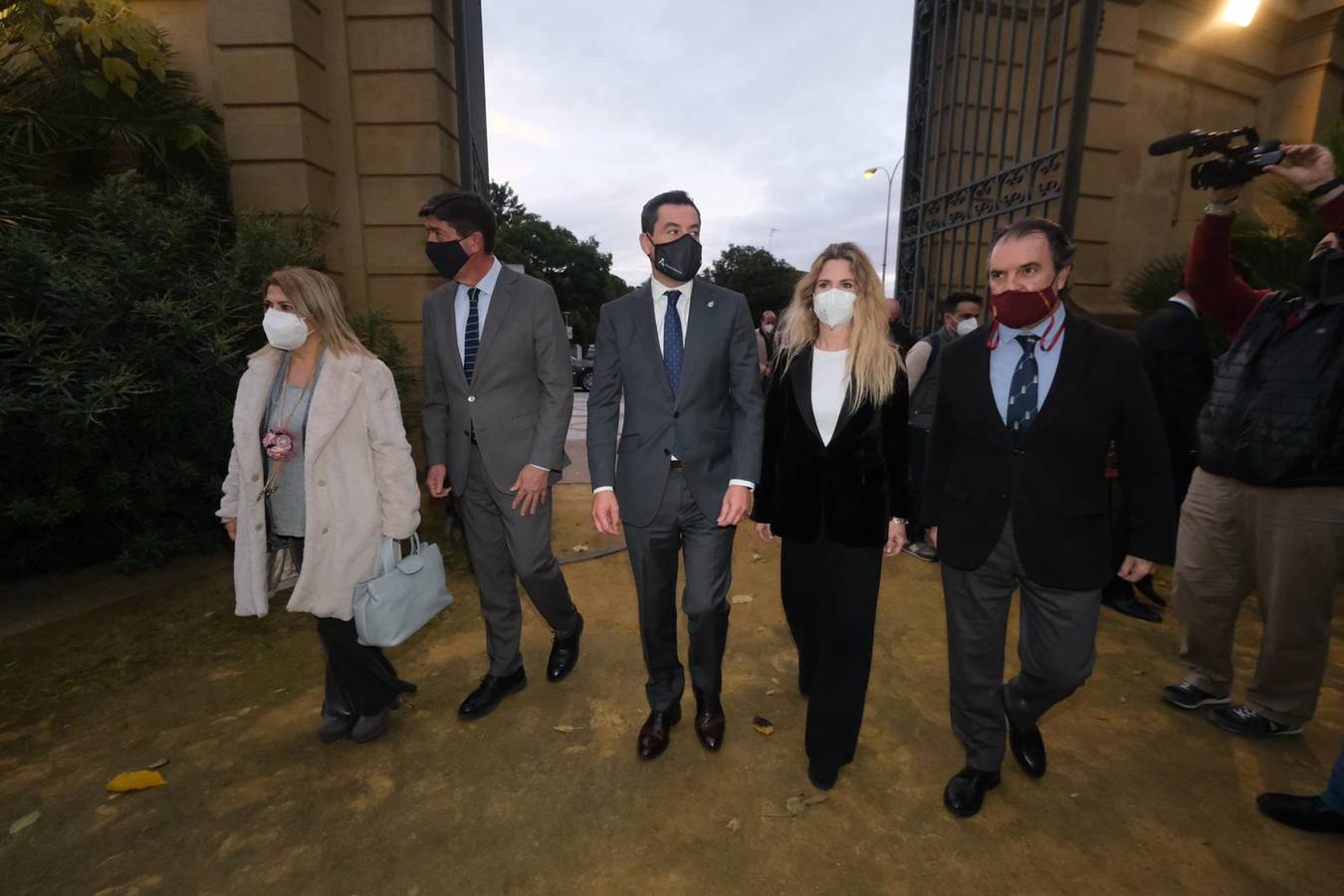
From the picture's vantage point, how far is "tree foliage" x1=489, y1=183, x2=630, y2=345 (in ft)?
137

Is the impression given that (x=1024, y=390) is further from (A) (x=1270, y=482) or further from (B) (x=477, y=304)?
(B) (x=477, y=304)

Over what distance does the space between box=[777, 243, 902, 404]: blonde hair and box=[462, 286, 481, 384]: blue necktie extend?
4.74 feet

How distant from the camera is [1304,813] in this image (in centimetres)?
230

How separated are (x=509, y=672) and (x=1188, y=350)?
166 inches

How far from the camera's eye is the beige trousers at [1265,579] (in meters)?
2.60

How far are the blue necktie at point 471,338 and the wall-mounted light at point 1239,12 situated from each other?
724cm

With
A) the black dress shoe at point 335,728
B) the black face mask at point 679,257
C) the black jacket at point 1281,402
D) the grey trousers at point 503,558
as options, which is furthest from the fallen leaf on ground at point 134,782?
the black jacket at point 1281,402

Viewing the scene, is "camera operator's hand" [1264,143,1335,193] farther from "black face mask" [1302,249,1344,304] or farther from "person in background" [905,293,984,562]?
"person in background" [905,293,984,562]

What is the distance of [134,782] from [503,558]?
1.66 m

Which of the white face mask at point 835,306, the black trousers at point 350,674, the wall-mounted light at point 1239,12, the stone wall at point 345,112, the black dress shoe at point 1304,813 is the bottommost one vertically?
the black dress shoe at point 1304,813

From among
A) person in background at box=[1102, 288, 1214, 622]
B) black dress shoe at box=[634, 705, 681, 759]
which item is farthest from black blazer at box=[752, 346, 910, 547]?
person in background at box=[1102, 288, 1214, 622]

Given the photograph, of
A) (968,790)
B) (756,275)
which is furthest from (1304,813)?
(756,275)

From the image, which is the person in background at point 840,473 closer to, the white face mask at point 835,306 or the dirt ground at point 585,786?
the white face mask at point 835,306

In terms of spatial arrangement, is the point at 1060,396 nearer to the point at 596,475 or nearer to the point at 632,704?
the point at 596,475
